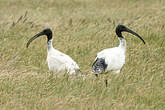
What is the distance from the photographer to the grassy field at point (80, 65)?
19.7 ft

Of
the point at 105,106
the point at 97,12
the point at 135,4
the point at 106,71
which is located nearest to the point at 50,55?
the point at 106,71

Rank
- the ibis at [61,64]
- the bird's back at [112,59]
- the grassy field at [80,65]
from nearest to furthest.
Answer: the grassy field at [80,65] → the ibis at [61,64] → the bird's back at [112,59]

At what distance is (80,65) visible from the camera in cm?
851

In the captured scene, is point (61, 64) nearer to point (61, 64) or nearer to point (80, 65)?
point (61, 64)

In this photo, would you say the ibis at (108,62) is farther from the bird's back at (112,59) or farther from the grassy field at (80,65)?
the grassy field at (80,65)

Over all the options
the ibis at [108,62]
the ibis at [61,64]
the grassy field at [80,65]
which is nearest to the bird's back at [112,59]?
the ibis at [108,62]

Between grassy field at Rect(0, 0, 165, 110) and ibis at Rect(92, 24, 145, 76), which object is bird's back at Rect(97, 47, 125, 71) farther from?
grassy field at Rect(0, 0, 165, 110)

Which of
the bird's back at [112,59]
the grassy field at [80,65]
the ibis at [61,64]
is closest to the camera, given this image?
the grassy field at [80,65]

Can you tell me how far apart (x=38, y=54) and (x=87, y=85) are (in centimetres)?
290

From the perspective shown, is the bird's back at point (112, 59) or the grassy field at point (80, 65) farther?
the bird's back at point (112, 59)

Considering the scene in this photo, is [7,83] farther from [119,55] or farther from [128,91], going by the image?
[119,55]

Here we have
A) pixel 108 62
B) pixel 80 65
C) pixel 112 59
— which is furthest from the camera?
pixel 80 65

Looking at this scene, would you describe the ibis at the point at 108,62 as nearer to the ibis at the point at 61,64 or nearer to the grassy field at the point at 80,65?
the grassy field at the point at 80,65

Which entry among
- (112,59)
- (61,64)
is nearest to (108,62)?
(112,59)
